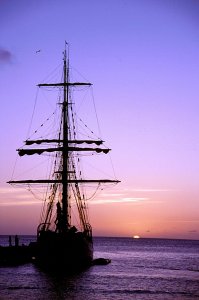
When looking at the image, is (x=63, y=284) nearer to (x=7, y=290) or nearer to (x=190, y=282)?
(x=7, y=290)

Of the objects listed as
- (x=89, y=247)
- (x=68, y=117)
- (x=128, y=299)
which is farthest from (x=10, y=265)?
(x=128, y=299)

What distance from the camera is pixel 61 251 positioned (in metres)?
47.1

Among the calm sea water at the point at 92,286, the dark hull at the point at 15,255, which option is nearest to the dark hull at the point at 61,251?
the calm sea water at the point at 92,286

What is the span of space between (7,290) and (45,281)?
572 centimetres

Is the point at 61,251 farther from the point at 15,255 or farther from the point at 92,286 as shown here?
the point at 15,255

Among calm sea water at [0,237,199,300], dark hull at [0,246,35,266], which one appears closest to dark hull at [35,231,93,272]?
calm sea water at [0,237,199,300]

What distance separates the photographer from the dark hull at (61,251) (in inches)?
1861

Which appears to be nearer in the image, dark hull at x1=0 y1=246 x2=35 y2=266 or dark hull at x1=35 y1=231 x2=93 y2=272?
dark hull at x1=35 y1=231 x2=93 y2=272

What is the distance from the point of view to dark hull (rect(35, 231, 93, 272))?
4728 centimetres

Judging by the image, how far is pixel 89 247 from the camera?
177 feet

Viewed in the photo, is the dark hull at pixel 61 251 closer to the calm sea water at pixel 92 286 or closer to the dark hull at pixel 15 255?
the calm sea water at pixel 92 286

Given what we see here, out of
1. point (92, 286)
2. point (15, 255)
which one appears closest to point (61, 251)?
point (92, 286)

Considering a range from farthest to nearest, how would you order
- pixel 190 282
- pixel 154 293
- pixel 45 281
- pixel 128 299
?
pixel 190 282
pixel 45 281
pixel 154 293
pixel 128 299

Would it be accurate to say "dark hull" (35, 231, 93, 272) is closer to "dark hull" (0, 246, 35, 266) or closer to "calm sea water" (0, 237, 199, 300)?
"calm sea water" (0, 237, 199, 300)
